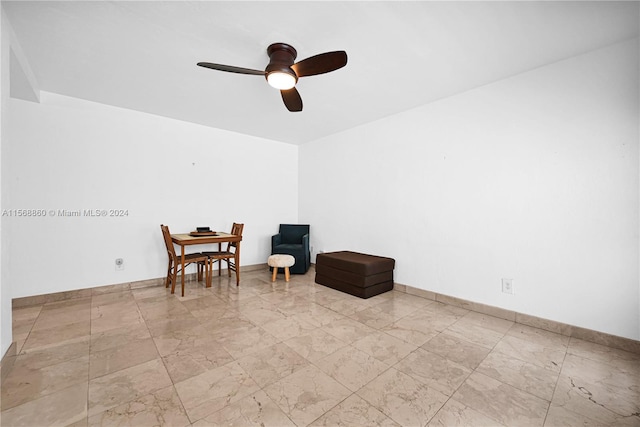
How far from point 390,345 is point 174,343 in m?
1.90

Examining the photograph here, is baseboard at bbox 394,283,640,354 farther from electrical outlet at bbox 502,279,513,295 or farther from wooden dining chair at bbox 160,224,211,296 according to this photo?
wooden dining chair at bbox 160,224,211,296

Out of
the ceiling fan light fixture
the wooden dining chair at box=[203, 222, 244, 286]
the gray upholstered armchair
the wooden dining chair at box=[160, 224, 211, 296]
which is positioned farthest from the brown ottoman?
the ceiling fan light fixture

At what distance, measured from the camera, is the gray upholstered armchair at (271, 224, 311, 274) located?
4793 mm

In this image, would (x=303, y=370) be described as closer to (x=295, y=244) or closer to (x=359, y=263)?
(x=359, y=263)

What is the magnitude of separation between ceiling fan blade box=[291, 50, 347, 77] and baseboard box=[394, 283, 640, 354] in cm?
301

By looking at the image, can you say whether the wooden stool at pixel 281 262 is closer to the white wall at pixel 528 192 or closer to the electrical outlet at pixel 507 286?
the white wall at pixel 528 192

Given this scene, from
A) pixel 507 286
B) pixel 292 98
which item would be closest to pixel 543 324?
pixel 507 286

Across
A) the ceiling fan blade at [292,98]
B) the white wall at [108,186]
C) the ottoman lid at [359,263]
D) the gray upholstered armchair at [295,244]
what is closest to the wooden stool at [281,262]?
the gray upholstered armchair at [295,244]

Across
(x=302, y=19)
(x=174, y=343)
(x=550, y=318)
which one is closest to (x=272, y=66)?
(x=302, y=19)

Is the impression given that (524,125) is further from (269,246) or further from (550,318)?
(269,246)

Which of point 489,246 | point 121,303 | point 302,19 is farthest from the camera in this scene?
point 121,303

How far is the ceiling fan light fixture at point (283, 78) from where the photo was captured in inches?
89.5

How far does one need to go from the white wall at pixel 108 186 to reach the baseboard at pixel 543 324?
3.47m

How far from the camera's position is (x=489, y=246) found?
303 centimetres
